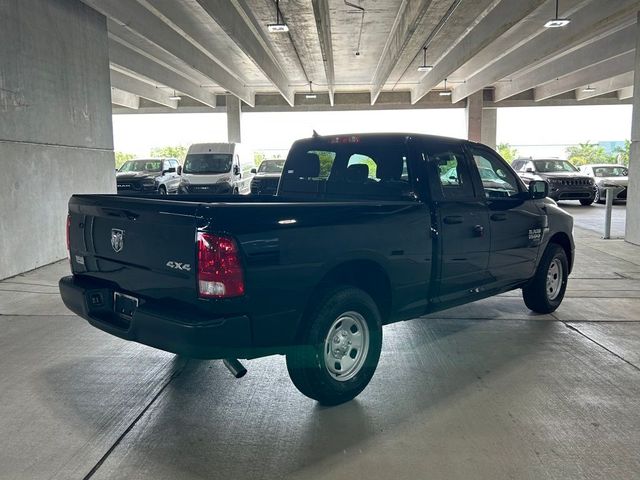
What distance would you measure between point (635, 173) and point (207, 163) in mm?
13327

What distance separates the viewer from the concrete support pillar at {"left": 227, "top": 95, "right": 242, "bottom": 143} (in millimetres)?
29828

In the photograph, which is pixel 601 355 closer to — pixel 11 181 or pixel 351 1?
pixel 11 181

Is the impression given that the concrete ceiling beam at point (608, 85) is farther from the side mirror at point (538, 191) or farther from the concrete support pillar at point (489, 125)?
the side mirror at point (538, 191)

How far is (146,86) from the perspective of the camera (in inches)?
1030

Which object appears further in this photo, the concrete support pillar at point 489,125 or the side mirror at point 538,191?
the concrete support pillar at point 489,125

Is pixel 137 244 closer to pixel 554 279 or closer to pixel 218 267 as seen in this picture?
pixel 218 267

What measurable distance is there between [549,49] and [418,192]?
14409 mm

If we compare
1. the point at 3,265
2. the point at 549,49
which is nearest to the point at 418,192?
the point at 3,265

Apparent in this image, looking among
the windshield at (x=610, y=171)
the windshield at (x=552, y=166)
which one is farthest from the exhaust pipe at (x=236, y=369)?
the windshield at (x=610, y=171)

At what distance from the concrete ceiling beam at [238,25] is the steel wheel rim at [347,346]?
901cm

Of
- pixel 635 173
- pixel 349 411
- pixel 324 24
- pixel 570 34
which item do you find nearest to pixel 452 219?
pixel 349 411

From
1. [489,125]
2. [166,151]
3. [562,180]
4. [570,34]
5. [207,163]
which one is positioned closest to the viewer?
[570,34]

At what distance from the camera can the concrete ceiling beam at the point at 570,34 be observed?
1223cm

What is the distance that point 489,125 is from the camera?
31.1 meters
